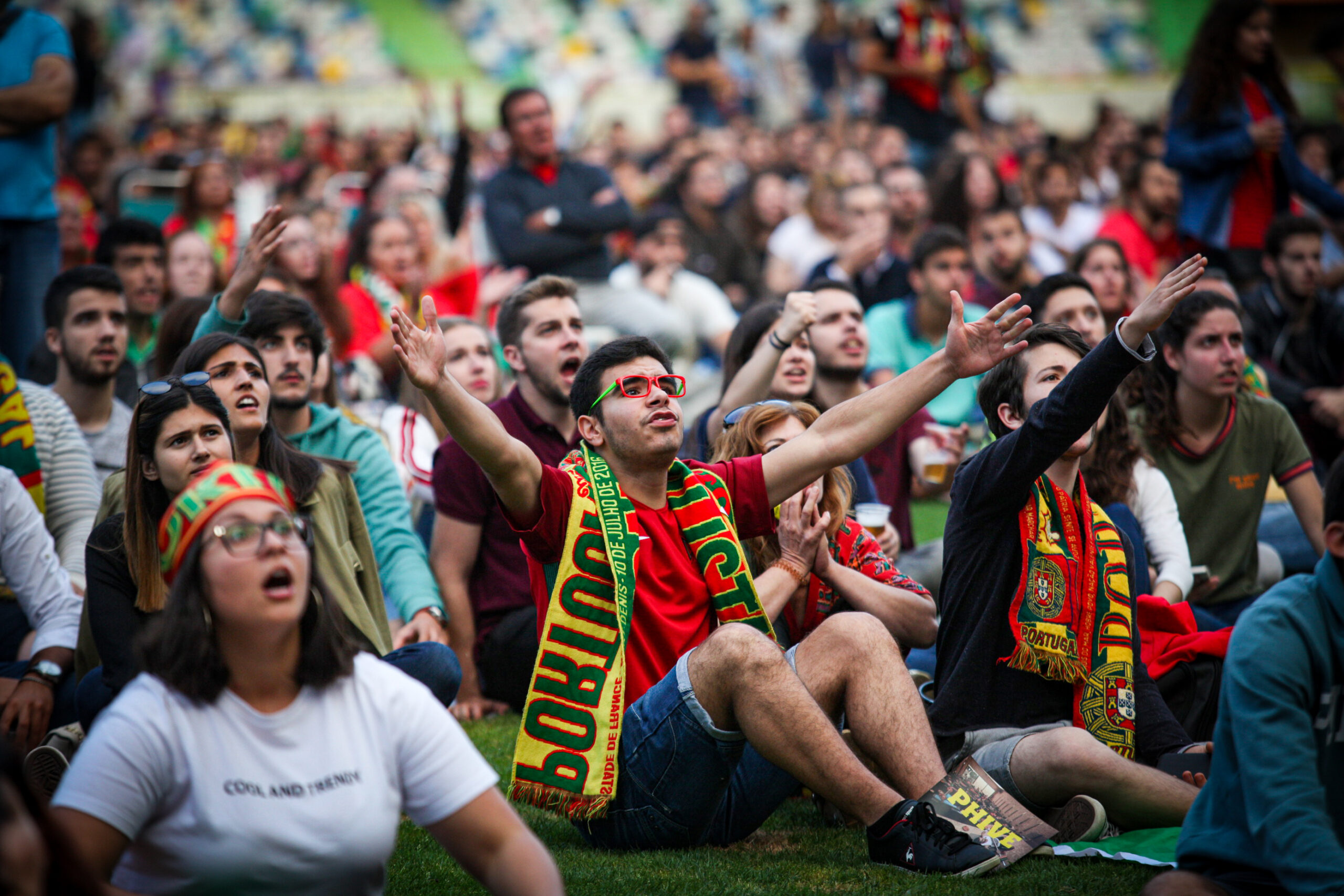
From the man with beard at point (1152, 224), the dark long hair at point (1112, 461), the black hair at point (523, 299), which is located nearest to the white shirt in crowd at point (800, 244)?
the man with beard at point (1152, 224)

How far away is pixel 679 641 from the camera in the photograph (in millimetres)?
3699

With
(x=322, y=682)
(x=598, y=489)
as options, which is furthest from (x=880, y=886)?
(x=322, y=682)

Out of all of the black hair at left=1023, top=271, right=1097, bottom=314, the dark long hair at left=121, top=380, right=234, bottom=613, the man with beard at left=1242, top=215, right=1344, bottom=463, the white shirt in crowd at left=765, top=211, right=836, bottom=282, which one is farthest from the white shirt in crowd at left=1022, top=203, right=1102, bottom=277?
the dark long hair at left=121, top=380, right=234, bottom=613

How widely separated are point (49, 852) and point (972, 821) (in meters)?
2.31

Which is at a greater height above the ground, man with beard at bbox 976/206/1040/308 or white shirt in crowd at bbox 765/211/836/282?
white shirt in crowd at bbox 765/211/836/282

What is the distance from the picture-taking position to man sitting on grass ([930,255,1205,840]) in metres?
3.61

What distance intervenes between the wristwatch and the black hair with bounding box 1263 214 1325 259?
6443mm

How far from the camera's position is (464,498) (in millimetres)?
5145

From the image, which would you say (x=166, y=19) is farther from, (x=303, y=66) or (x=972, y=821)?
(x=972, y=821)

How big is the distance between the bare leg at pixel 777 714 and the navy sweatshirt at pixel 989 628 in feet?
2.09

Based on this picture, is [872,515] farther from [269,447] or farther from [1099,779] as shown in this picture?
[269,447]

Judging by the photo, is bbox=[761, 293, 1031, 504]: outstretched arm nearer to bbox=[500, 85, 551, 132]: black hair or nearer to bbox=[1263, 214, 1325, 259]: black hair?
bbox=[1263, 214, 1325, 259]: black hair

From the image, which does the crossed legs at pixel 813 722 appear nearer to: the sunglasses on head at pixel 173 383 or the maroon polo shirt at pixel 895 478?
the sunglasses on head at pixel 173 383

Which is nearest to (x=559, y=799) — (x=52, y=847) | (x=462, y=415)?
(x=462, y=415)
